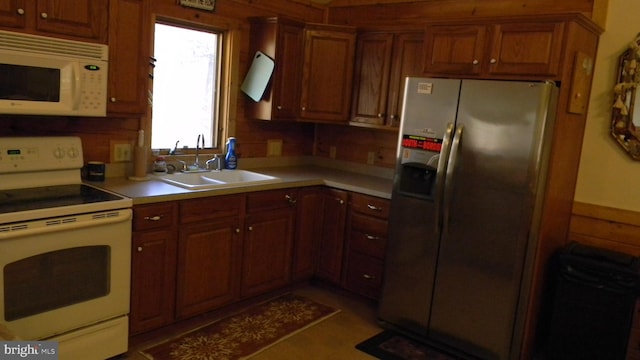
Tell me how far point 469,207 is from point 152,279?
1.76 meters

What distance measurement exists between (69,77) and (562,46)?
97.3 inches

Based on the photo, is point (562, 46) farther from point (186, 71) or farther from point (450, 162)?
point (186, 71)

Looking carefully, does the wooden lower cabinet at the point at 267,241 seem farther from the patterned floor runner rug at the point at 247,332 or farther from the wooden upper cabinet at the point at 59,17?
the wooden upper cabinet at the point at 59,17

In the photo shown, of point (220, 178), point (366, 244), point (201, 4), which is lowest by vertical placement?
point (366, 244)

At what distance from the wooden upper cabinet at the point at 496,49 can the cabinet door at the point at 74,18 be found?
1.82 metres

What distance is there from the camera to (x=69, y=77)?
2568 millimetres

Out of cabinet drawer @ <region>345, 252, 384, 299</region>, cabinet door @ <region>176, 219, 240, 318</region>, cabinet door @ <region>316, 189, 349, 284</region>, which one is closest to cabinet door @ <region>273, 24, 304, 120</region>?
cabinet door @ <region>316, 189, 349, 284</region>

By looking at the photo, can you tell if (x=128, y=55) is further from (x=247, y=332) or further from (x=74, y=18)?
(x=247, y=332)

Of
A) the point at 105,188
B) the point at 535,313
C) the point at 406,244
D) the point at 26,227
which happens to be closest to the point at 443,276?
the point at 406,244

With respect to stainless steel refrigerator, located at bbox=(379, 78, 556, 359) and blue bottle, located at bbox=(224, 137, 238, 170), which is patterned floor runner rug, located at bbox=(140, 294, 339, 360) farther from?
blue bottle, located at bbox=(224, 137, 238, 170)

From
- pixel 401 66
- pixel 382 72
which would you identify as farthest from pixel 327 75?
pixel 401 66

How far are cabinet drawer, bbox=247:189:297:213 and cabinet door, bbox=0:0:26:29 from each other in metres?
1.50

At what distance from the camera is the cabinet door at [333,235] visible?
3.69 metres

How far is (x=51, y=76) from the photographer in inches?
99.6
